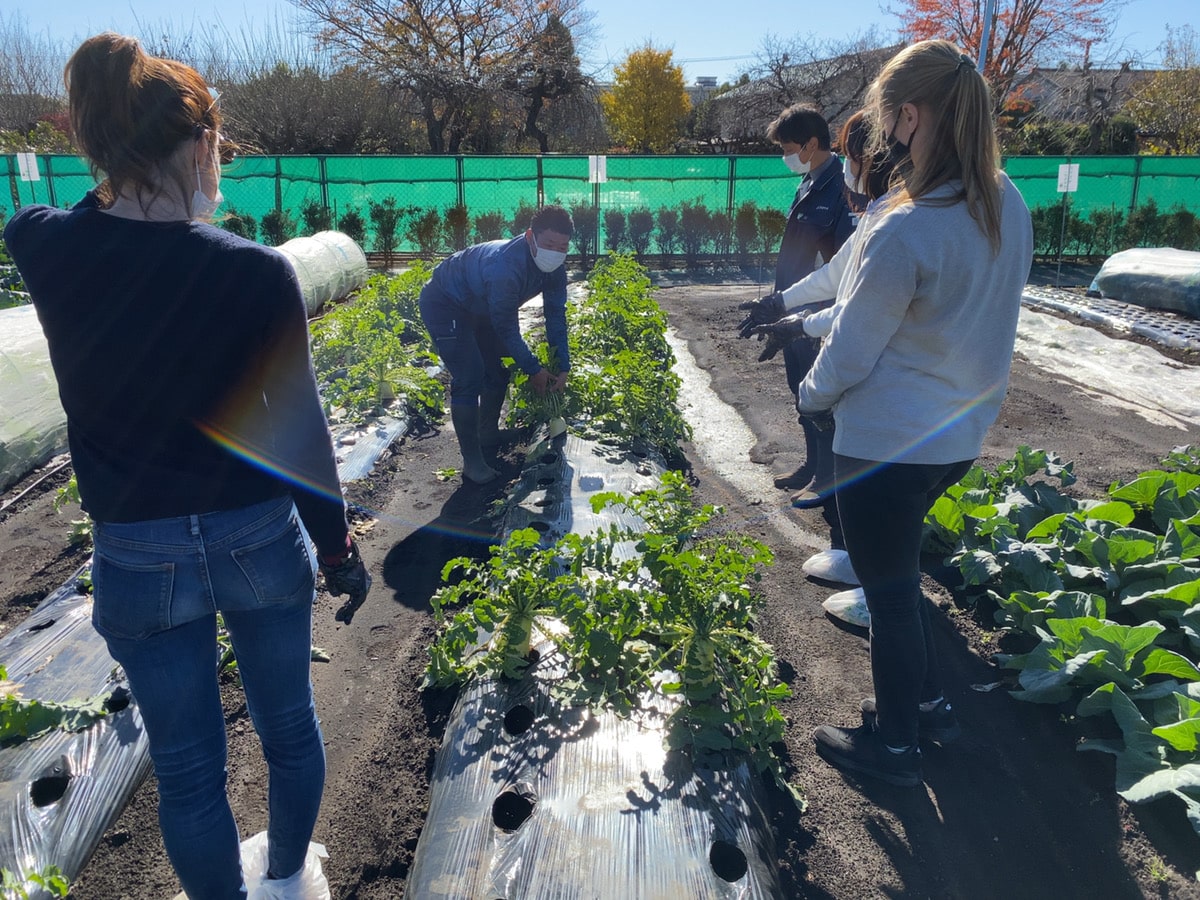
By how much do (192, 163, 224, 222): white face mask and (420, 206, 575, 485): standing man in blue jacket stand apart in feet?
8.73

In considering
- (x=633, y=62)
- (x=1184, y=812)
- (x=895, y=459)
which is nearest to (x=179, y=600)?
(x=895, y=459)

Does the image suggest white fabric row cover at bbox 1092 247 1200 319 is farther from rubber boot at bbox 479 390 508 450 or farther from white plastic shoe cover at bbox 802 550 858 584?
rubber boot at bbox 479 390 508 450

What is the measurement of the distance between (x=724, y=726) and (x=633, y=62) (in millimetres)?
34370

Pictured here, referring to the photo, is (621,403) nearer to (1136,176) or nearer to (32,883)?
(32,883)

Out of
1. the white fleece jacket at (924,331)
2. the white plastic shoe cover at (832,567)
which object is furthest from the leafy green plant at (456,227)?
the white fleece jacket at (924,331)

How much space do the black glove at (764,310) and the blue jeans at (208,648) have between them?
6.20ft

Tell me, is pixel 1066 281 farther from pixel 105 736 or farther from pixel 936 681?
pixel 105 736

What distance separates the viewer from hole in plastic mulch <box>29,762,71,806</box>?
6.73ft

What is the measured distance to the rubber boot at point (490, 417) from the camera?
4.76 meters

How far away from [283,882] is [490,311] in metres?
2.90

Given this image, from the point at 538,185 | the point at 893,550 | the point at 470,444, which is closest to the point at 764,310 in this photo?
the point at 893,550

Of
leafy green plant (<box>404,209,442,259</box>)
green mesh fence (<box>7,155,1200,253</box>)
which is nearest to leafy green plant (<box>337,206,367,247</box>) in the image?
green mesh fence (<box>7,155,1200,253</box>)

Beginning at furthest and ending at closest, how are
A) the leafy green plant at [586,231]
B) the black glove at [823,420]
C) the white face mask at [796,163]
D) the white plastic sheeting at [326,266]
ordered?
the leafy green plant at [586,231], the white plastic sheeting at [326,266], the white face mask at [796,163], the black glove at [823,420]

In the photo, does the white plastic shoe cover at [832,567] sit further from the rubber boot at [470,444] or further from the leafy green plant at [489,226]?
the leafy green plant at [489,226]
